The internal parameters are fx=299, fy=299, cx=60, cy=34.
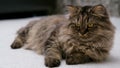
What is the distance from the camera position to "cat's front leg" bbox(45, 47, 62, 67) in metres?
2.10

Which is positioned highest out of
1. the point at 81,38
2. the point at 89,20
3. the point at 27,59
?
the point at 89,20

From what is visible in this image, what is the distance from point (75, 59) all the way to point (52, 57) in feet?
0.55

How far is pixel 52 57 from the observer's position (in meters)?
2.13

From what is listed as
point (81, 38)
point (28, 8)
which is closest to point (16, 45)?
point (81, 38)

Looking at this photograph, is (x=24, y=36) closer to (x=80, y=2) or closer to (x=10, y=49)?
(x=10, y=49)

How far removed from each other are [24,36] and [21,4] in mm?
2666

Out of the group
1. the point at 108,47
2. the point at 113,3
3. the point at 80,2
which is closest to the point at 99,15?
the point at 108,47

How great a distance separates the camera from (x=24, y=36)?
9.29 ft

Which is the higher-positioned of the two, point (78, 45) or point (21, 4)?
point (21, 4)

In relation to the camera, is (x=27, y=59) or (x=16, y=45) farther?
(x=16, y=45)

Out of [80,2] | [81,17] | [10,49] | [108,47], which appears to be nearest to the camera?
[81,17]

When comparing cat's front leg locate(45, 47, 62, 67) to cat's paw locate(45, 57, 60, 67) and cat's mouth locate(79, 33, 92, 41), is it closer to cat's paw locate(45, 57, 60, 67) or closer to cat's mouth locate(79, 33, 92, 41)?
cat's paw locate(45, 57, 60, 67)

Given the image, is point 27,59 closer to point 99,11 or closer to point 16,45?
point 16,45

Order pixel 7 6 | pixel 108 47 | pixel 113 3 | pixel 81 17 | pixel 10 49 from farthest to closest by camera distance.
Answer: pixel 7 6, pixel 113 3, pixel 10 49, pixel 108 47, pixel 81 17
